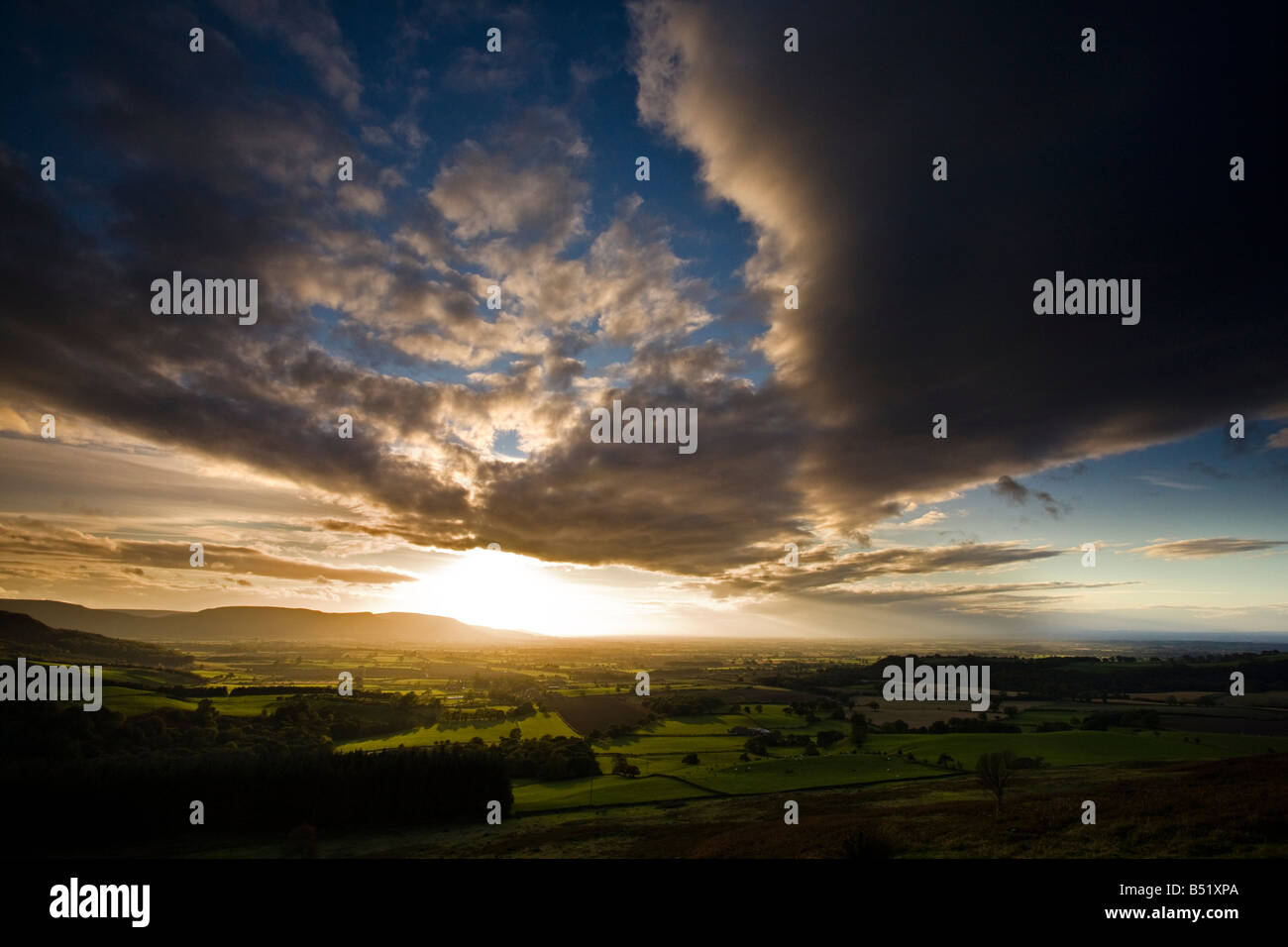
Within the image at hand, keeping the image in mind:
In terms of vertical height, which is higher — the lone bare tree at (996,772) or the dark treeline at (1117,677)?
the lone bare tree at (996,772)

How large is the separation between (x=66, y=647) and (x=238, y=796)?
556 ft

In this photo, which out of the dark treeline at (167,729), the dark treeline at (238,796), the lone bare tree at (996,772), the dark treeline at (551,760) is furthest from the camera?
the dark treeline at (167,729)

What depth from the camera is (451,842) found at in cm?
3494

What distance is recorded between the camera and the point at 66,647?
145500mm

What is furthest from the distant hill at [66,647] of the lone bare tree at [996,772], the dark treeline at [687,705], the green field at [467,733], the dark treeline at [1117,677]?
the dark treeline at [1117,677]

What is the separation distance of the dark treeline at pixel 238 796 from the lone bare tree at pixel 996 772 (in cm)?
3728

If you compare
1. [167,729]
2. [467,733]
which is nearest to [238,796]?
[467,733]

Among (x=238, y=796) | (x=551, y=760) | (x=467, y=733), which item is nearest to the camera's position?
(x=238, y=796)

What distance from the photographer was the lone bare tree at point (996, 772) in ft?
91.1

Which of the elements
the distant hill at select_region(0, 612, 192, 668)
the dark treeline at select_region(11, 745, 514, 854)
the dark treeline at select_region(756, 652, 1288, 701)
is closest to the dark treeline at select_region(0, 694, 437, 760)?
the dark treeline at select_region(11, 745, 514, 854)

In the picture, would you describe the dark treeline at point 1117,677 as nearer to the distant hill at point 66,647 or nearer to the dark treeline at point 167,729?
the dark treeline at point 167,729

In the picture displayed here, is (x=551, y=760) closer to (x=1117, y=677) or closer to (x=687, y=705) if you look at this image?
(x=687, y=705)
